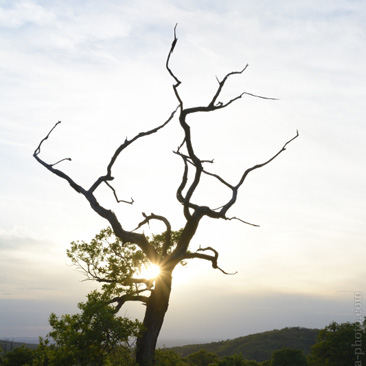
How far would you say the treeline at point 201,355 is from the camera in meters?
11.5

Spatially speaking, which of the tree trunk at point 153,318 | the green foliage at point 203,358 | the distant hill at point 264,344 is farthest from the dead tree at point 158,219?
the distant hill at point 264,344

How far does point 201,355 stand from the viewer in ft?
123

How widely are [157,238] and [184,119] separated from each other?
1003 cm

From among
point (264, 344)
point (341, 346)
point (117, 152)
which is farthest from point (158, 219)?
point (264, 344)

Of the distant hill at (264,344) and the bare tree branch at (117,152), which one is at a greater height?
the bare tree branch at (117,152)

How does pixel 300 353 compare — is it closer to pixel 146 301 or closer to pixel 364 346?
pixel 364 346

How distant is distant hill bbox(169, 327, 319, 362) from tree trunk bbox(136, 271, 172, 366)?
2450 inches

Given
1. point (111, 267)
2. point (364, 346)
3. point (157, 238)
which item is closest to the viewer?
point (111, 267)

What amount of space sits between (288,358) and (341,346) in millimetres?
9862

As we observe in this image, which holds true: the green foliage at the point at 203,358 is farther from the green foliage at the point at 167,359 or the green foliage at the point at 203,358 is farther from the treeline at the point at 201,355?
the green foliage at the point at 167,359

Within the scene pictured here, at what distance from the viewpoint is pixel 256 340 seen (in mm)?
83938

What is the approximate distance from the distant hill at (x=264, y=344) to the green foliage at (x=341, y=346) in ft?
152

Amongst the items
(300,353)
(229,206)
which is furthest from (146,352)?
(300,353)

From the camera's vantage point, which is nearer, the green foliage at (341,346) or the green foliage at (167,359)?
the green foliage at (167,359)
